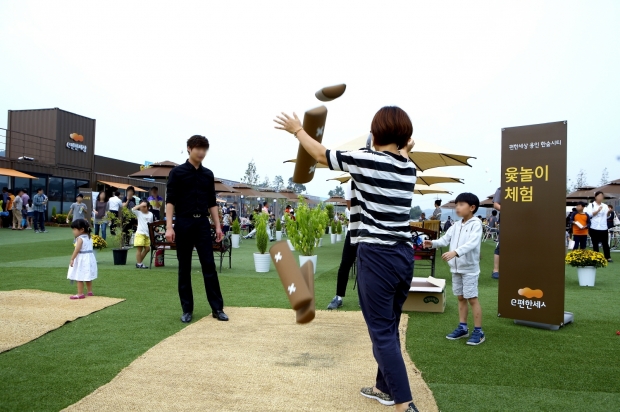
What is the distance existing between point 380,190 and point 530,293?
3561 mm

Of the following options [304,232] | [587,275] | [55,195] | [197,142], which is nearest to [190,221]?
[197,142]

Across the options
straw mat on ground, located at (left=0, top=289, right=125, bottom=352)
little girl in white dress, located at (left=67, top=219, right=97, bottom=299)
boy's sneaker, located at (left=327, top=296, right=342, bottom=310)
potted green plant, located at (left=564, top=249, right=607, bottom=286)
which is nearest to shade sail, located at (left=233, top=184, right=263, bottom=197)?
potted green plant, located at (left=564, top=249, right=607, bottom=286)

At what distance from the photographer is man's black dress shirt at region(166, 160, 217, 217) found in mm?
5422

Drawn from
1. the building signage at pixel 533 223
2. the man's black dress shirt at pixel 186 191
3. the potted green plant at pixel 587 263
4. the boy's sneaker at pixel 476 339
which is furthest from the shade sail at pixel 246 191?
the boy's sneaker at pixel 476 339

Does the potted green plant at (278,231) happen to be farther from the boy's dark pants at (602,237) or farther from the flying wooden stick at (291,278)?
the flying wooden stick at (291,278)

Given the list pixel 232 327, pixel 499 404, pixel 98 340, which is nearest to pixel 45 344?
pixel 98 340

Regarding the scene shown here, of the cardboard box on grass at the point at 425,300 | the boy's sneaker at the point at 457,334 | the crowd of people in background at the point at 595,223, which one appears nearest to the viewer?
the boy's sneaker at the point at 457,334

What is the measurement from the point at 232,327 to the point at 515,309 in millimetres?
3183

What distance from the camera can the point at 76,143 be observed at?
104 feet

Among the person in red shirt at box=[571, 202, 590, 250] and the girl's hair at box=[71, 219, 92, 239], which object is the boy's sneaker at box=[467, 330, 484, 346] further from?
the person in red shirt at box=[571, 202, 590, 250]

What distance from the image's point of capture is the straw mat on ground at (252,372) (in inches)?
122

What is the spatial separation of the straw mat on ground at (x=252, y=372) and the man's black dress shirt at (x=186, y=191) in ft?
4.08

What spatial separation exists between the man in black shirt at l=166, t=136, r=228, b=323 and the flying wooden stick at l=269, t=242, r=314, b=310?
99.9 inches

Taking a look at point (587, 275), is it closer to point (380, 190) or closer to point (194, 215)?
point (194, 215)
